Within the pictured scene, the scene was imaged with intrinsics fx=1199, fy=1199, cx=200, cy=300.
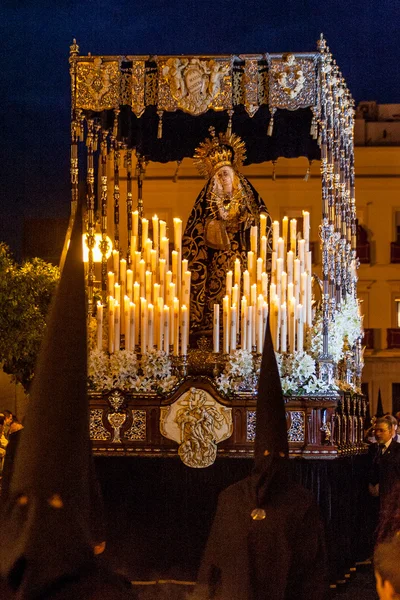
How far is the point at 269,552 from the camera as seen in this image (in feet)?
22.6

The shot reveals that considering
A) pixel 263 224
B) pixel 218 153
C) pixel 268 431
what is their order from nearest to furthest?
pixel 268 431, pixel 263 224, pixel 218 153

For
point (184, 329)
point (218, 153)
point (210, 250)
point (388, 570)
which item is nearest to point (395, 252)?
point (218, 153)

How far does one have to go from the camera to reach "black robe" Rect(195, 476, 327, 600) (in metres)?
6.79

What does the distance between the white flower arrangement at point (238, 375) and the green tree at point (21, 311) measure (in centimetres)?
1514

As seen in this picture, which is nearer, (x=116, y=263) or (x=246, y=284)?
(x=246, y=284)

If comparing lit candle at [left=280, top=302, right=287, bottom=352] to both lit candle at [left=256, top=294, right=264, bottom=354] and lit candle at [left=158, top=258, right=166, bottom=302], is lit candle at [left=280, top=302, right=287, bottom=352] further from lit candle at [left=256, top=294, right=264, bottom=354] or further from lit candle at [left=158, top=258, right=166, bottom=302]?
lit candle at [left=158, top=258, right=166, bottom=302]

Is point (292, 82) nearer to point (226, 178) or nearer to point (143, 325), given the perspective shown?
point (226, 178)

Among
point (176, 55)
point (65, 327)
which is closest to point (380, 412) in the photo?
point (176, 55)

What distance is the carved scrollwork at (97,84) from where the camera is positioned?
41.3 feet

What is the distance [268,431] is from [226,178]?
692 cm

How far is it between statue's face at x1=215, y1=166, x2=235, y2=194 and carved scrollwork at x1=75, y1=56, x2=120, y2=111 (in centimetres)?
170

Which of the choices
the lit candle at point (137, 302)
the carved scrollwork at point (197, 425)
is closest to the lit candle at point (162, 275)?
the lit candle at point (137, 302)

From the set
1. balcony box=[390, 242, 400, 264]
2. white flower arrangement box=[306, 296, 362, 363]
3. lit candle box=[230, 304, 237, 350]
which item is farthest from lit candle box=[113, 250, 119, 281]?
balcony box=[390, 242, 400, 264]

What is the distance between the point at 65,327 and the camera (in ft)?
15.3
